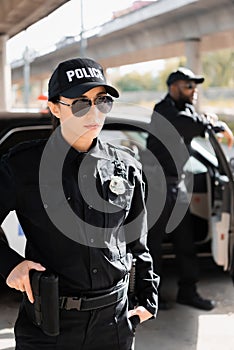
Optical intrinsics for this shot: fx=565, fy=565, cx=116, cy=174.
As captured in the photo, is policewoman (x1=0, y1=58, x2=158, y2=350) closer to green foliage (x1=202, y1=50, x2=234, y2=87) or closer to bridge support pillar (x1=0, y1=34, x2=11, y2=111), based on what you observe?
bridge support pillar (x1=0, y1=34, x2=11, y2=111)

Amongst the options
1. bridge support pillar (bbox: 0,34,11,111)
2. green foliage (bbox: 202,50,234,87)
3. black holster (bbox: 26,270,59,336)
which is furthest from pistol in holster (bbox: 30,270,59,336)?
green foliage (bbox: 202,50,234,87)

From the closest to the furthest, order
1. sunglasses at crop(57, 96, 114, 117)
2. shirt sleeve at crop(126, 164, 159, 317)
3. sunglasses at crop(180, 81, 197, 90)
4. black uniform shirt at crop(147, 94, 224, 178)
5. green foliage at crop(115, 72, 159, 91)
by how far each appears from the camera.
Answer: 1. sunglasses at crop(57, 96, 114, 117)
2. shirt sleeve at crop(126, 164, 159, 317)
3. black uniform shirt at crop(147, 94, 224, 178)
4. sunglasses at crop(180, 81, 197, 90)
5. green foliage at crop(115, 72, 159, 91)

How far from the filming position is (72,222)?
5.74 feet

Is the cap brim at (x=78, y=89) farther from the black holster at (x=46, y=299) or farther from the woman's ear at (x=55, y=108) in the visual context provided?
the black holster at (x=46, y=299)

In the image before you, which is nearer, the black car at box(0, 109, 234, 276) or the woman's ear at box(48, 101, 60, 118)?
the woman's ear at box(48, 101, 60, 118)

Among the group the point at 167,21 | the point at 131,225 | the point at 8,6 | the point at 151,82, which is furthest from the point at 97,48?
the point at 151,82

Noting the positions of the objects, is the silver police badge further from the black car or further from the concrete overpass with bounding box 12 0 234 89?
the concrete overpass with bounding box 12 0 234 89

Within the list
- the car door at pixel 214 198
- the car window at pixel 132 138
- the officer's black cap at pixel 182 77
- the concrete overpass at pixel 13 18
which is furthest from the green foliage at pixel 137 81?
the officer's black cap at pixel 182 77

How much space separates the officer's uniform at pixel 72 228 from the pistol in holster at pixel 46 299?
6cm

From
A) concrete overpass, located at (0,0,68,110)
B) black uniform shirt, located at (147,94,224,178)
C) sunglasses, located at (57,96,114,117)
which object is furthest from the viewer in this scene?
concrete overpass, located at (0,0,68,110)

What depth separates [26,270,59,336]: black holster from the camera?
168 centimetres

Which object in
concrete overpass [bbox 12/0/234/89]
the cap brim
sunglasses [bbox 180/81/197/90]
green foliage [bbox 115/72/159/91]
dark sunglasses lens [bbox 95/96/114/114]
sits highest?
green foliage [bbox 115/72/159/91]

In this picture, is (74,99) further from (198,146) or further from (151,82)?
(151,82)

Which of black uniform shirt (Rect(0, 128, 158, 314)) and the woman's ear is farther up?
the woman's ear
